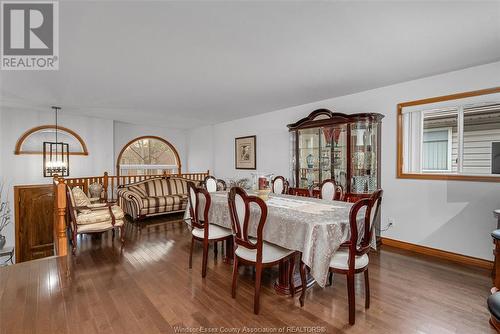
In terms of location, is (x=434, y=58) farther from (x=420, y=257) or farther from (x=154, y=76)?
(x=154, y=76)

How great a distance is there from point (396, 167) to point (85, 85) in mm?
4727

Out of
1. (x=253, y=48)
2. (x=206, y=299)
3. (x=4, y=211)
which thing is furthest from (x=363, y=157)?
(x=4, y=211)

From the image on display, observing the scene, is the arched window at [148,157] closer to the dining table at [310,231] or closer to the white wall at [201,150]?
the white wall at [201,150]

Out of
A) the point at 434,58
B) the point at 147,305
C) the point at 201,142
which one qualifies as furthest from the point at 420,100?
the point at 201,142

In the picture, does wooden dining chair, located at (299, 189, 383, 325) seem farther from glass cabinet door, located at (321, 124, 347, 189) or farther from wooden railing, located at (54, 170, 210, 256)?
wooden railing, located at (54, 170, 210, 256)

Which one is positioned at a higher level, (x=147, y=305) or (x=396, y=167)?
(x=396, y=167)

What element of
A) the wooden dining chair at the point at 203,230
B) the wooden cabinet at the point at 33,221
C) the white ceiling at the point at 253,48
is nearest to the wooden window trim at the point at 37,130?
the wooden cabinet at the point at 33,221

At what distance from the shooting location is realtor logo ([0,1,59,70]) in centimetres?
186

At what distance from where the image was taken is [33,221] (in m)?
5.37

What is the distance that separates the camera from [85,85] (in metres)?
3.62

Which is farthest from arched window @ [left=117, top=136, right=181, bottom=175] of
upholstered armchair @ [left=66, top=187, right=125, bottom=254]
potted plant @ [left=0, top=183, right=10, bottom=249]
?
upholstered armchair @ [left=66, top=187, right=125, bottom=254]

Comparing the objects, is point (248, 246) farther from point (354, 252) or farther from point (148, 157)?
point (148, 157)

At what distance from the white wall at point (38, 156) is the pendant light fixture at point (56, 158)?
0.33 feet

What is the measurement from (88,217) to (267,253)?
2.79 meters
